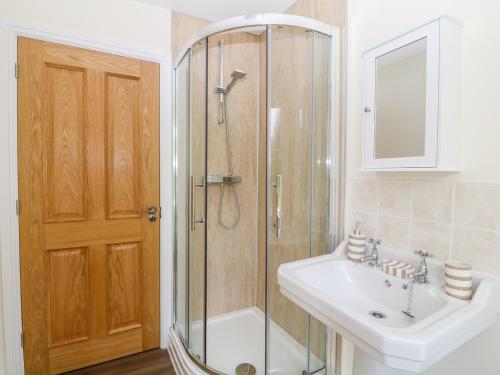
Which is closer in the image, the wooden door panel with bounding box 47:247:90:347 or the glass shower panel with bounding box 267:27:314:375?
the glass shower panel with bounding box 267:27:314:375

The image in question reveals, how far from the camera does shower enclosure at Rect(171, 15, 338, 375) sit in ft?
5.08

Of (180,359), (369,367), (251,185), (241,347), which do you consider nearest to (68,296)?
(180,359)

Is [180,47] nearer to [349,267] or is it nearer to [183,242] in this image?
[183,242]

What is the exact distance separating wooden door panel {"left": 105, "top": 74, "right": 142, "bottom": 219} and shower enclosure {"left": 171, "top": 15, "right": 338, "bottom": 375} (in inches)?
11.2

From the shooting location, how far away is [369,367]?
3.53 feet

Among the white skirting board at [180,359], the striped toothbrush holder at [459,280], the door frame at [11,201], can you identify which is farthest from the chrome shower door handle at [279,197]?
the door frame at [11,201]

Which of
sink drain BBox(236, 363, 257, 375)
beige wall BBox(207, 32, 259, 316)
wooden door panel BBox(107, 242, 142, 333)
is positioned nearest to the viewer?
sink drain BBox(236, 363, 257, 375)

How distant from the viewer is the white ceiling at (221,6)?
1849mm

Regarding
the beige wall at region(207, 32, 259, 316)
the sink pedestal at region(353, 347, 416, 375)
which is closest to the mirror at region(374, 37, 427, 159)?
the sink pedestal at region(353, 347, 416, 375)

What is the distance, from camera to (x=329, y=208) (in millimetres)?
1574

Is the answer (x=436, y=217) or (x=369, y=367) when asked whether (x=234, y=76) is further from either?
(x=369, y=367)

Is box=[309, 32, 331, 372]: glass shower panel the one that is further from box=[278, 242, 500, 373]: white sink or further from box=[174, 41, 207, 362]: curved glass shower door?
box=[174, 41, 207, 362]: curved glass shower door

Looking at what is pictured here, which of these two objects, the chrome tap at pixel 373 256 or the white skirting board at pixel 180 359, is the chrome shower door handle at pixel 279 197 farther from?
the white skirting board at pixel 180 359

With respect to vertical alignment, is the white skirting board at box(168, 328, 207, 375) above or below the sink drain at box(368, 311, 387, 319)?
below
